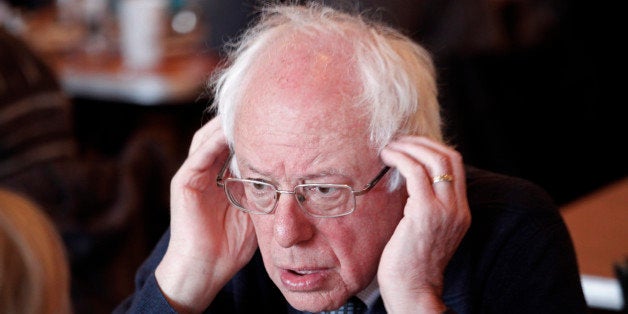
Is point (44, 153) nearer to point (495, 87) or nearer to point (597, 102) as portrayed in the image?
point (495, 87)

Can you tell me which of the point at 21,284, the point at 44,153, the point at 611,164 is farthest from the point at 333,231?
the point at 611,164

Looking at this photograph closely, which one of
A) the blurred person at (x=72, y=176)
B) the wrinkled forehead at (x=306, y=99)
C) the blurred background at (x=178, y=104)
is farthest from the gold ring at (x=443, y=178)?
the blurred person at (x=72, y=176)

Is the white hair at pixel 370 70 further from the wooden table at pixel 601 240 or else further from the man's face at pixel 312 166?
the wooden table at pixel 601 240

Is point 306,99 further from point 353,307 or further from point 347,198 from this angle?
point 353,307

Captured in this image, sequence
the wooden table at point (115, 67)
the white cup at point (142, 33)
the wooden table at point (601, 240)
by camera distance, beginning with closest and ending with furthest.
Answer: the wooden table at point (601, 240) → the wooden table at point (115, 67) → the white cup at point (142, 33)

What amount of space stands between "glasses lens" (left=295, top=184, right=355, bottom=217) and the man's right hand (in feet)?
0.80

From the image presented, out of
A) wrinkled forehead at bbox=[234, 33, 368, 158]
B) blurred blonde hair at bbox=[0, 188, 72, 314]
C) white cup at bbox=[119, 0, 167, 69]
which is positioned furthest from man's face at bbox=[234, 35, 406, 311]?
white cup at bbox=[119, 0, 167, 69]

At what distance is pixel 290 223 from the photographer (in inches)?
63.3

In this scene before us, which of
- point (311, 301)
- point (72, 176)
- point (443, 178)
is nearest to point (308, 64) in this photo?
point (443, 178)

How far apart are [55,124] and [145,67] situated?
0.93 m

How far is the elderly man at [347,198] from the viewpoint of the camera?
1599 mm

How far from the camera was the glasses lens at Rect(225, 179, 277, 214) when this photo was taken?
5.43ft

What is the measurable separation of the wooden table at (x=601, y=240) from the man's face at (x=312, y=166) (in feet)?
1.81

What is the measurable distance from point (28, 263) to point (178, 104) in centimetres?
311
